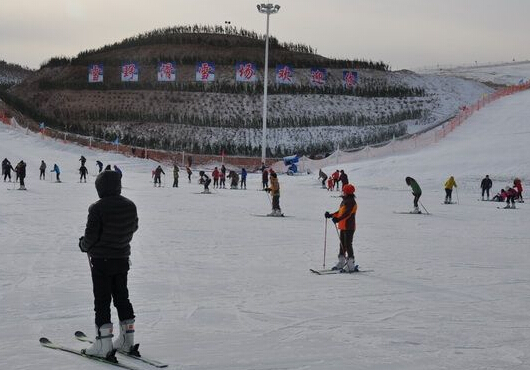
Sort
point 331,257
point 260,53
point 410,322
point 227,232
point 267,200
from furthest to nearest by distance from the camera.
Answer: point 260,53 → point 267,200 → point 227,232 → point 331,257 → point 410,322

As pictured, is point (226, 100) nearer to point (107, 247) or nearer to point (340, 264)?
point (340, 264)

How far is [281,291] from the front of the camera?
907cm

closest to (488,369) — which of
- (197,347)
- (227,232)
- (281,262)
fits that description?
(197,347)

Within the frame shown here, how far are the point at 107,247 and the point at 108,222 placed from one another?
190 millimetres

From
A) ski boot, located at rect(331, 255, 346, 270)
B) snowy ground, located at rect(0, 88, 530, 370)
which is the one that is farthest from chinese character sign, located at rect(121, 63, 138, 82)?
ski boot, located at rect(331, 255, 346, 270)

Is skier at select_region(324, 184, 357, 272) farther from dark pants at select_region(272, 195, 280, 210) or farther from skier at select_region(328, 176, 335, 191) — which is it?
skier at select_region(328, 176, 335, 191)

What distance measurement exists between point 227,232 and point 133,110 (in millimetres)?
72711

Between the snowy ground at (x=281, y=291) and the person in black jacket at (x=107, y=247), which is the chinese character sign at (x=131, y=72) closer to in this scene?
the snowy ground at (x=281, y=291)

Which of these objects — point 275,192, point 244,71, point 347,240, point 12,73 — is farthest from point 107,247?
point 12,73

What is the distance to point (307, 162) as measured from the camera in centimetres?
4988

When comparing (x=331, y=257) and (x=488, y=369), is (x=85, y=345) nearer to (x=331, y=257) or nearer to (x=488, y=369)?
(x=488, y=369)

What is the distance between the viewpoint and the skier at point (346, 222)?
1048 cm

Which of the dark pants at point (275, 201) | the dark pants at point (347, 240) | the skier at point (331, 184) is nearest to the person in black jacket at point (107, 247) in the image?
the dark pants at point (347, 240)

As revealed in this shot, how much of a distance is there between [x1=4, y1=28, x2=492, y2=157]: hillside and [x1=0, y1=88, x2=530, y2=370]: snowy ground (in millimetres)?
47209
